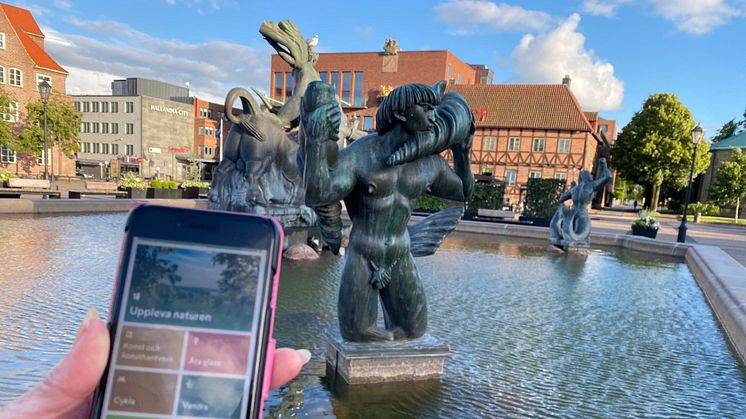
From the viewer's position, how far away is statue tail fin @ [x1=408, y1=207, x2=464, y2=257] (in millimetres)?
3467

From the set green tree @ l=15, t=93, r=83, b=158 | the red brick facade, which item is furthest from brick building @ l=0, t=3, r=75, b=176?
the red brick facade

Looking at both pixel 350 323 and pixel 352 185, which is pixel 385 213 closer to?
pixel 352 185

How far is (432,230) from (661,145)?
4614cm

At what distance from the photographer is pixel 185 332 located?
134 cm

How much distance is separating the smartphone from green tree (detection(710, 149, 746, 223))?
4487 centimetres

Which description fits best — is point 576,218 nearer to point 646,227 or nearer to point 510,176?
point 646,227

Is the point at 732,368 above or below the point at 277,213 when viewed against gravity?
below

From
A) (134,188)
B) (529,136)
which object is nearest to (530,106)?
(529,136)

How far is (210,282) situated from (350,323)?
1871mm

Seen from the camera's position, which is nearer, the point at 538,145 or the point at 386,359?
the point at 386,359

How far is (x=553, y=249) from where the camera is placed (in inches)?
429

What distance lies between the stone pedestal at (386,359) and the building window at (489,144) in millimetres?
37393

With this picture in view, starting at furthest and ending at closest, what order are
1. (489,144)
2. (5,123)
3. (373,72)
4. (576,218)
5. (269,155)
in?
(373,72)
(489,144)
(5,123)
(576,218)
(269,155)

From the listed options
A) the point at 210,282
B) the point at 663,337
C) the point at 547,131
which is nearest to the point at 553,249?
the point at 663,337
